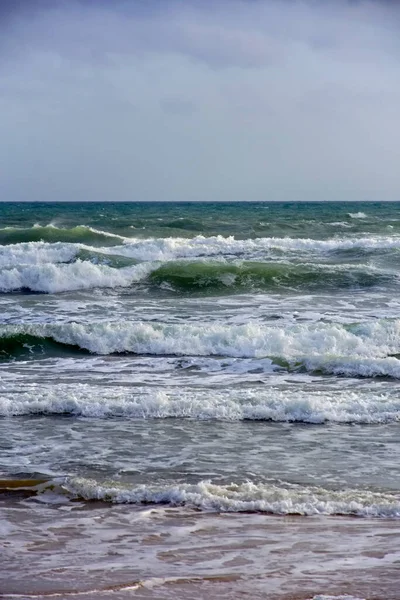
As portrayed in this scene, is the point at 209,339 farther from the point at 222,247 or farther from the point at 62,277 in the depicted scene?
the point at 222,247

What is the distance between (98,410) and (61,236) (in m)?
26.4

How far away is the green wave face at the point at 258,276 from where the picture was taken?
70.9 ft

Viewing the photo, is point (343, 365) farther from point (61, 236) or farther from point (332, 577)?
point (61, 236)

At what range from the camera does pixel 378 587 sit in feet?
15.5

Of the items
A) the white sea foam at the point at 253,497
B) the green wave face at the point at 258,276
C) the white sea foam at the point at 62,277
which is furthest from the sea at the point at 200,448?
the green wave face at the point at 258,276

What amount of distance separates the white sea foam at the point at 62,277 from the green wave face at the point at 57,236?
11.7 metres

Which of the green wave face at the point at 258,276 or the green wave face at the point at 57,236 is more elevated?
the green wave face at the point at 57,236

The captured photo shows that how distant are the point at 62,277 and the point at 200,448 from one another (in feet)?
45.9

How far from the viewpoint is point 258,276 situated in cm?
2248

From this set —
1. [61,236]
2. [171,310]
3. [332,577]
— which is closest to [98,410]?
Result: [332,577]

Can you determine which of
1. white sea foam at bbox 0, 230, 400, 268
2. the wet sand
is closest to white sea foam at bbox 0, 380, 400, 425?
the wet sand

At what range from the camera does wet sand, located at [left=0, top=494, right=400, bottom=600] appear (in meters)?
4.71

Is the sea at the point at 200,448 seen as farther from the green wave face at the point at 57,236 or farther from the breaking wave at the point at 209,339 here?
the green wave face at the point at 57,236

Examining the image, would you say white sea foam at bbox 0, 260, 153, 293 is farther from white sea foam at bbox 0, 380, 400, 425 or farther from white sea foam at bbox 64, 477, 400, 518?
white sea foam at bbox 64, 477, 400, 518
